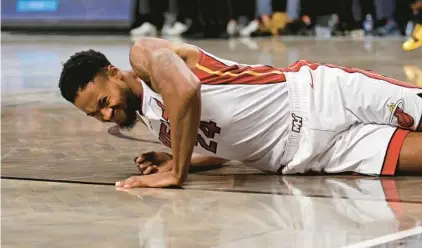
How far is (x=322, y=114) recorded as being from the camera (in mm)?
3053

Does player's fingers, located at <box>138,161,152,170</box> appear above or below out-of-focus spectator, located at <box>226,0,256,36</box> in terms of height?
above

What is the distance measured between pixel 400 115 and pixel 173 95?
754 millimetres

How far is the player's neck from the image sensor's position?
301 centimetres

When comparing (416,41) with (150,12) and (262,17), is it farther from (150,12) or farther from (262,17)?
(150,12)

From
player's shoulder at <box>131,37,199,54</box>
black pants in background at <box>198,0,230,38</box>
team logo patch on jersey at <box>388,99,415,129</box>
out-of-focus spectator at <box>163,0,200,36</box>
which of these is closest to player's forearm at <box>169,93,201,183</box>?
player's shoulder at <box>131,37,199,54</box>

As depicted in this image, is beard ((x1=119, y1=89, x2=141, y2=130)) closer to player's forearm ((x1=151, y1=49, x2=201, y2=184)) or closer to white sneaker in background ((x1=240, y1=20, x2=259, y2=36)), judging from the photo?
player's forearm ((x1=151, y1=49, x2=201, y2=184))

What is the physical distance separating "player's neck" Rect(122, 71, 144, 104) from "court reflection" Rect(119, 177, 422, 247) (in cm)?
31

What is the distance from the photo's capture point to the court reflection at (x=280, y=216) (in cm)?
227

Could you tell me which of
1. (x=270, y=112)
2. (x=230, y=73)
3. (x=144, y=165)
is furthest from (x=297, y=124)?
(x=144, y=165)

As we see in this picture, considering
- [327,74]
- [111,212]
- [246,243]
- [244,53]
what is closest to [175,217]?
[111,212]

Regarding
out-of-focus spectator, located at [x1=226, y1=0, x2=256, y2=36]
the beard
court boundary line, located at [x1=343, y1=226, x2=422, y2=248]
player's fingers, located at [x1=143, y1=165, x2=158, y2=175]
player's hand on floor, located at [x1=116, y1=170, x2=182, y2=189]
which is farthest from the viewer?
out-of-focus spectator, located at [x1=226, y1=0, x2=256, y2=36]

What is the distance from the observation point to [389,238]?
2246 mm

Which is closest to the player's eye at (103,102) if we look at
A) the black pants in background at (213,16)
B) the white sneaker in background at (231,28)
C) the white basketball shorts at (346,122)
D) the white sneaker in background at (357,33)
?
the white basketball shorts at (346,122)

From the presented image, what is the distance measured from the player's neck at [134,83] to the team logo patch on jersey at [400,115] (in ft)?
2.46
